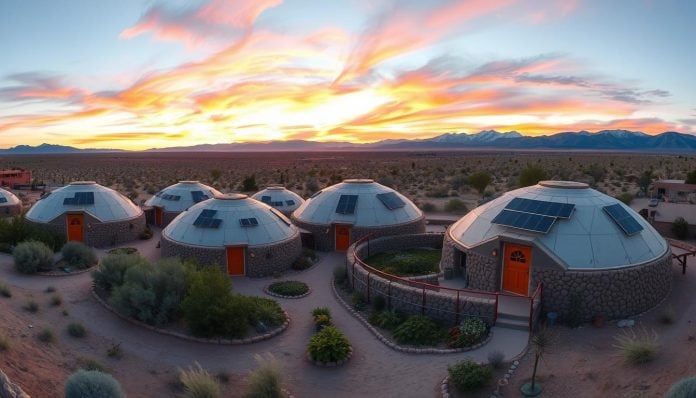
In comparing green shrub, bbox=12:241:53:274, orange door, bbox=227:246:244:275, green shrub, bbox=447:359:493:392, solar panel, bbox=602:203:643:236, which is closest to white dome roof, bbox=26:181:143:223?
green shrub, bbox=12:241:53:274

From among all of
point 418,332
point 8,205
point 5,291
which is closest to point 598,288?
point 418,332

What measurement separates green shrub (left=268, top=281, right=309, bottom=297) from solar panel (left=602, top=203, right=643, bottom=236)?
1240cm

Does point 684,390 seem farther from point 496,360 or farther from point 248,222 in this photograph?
point 248,222

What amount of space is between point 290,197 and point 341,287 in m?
14.4

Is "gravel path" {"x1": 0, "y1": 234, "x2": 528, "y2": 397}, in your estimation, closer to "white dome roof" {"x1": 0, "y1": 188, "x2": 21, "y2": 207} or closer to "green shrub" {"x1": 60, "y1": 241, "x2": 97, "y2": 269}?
"green shrub" {"x1": 60, "y1": 241, "x2": 97, "y2": 269}

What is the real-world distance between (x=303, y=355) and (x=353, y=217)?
12.3 metres

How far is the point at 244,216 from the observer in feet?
74.5

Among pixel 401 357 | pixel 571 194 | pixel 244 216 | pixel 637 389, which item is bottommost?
pixel 401 357

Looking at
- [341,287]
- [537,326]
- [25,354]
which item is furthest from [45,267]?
[537,326]

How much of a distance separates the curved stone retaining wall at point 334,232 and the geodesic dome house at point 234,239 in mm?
2599

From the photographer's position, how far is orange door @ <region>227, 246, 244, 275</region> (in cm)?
2147

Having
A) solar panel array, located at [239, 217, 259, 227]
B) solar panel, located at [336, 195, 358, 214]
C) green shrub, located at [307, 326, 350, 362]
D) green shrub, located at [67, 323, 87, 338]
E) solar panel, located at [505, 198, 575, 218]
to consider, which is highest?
solar panel, located at [505, 198, 575, 218]

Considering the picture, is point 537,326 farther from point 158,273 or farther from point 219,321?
point 158,273

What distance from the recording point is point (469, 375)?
1180 cm
